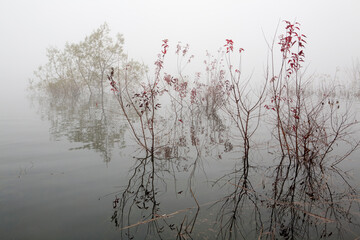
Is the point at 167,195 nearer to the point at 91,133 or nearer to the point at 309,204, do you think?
the point at 309,204

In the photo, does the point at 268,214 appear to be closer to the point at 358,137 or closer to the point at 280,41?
the point at 280,41

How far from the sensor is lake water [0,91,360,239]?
343cm

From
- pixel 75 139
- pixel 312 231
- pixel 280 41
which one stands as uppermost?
pixel 280 41

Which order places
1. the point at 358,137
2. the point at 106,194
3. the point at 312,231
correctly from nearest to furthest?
the point at 312,231, the point at 106,194, the point at 358,137

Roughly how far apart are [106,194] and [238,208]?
2.39 meters

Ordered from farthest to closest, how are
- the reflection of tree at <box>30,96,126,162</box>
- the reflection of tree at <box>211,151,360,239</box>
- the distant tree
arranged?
the distant tree, the reflection of tree at <box>30,96,126,162</box>, the reflection of tree at <box>211,151,360,239</box>

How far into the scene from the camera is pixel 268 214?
12.4 ft

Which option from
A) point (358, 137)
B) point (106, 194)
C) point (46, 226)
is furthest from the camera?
point (358, 137)

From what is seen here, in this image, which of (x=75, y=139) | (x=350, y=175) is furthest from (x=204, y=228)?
(x=75, y=139)

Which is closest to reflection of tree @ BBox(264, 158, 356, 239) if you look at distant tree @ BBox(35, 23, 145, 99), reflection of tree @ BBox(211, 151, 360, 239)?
reflection of tree @ BBox(211, 151, 360, 239)

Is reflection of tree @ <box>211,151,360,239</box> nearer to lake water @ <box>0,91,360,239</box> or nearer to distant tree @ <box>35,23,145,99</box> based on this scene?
lake water @ <box>0,91,360,239</box>

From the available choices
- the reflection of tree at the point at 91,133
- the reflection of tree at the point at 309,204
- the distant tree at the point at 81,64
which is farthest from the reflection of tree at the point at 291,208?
the distant tree at the point at 81,64

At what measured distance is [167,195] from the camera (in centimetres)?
453

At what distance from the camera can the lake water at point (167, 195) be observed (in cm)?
343
